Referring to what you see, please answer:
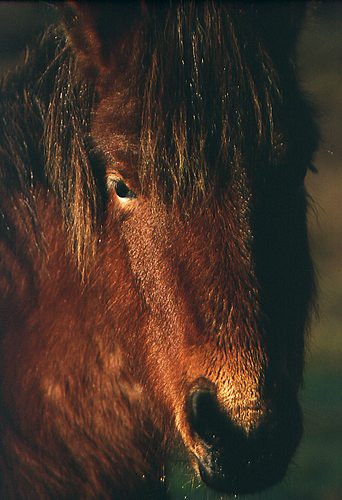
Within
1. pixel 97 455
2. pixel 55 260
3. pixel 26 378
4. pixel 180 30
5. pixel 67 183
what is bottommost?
pixel 97 455

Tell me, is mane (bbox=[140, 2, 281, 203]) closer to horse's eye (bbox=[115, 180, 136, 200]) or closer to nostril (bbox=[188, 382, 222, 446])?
horse's eye (bbox=[115, 180, 136, 200])

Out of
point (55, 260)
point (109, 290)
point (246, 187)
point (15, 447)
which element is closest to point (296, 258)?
point (246, 187)

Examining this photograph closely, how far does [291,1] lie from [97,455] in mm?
822

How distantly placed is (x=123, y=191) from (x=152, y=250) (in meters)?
0.11

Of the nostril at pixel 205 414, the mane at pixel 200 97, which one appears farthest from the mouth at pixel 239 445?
the mane at pixel 200 97

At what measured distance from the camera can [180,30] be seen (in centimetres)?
98

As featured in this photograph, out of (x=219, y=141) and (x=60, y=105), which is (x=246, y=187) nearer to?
(x=219, y=141)

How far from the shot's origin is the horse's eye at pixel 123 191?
1.02 metres

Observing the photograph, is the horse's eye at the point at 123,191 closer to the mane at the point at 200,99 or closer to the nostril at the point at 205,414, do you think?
the mane at the point at 200,99

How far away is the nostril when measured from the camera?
35.0 inches

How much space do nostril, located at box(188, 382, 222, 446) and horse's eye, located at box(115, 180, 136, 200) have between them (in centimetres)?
31

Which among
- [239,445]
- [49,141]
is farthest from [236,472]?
[49,141]

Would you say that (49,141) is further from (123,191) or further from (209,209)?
(209,209)

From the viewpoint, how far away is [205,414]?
90 centimetres
